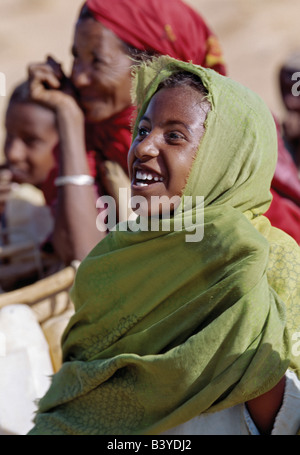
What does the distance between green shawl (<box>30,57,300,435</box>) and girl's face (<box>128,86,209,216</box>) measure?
0.13 feet

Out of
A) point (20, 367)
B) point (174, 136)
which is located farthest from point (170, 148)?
point (20, 367)

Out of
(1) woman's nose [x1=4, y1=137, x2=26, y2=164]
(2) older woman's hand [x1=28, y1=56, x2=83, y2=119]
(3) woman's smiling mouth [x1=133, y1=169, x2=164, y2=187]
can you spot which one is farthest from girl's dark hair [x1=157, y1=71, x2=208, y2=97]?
(1) woman's nose [x1=4, y1=137, x2=26, y2=164]

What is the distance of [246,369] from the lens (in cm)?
214

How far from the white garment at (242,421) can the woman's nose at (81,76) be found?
6.98 ft

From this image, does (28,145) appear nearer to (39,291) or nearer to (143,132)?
(39,291)

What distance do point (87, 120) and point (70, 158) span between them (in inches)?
11.3

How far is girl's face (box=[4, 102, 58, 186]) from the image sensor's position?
464 centimetres

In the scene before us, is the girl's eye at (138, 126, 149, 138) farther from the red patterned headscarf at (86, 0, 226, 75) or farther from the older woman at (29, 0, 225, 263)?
the red patterned headscarf at (86, 0, 226, 75)

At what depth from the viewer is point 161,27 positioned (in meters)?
3.99

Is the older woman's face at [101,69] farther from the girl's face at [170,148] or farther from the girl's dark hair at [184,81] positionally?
the girl's face at [170,148]

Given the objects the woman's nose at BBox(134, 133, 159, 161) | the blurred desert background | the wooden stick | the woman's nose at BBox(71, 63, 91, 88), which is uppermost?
the woman's nose at BBox(134, 133, 159, 161)

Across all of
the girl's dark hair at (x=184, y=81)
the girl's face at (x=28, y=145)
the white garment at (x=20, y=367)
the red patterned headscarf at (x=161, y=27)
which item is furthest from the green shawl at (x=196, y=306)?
the girl's face at (x=28, y=145)

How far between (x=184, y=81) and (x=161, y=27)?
165cm

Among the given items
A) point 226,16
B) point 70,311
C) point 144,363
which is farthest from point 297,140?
point 226,16
